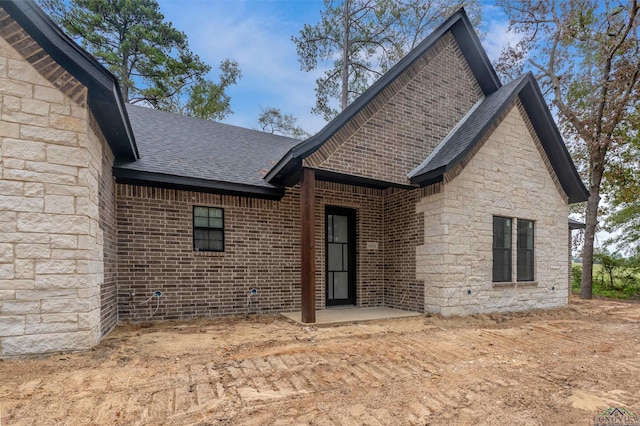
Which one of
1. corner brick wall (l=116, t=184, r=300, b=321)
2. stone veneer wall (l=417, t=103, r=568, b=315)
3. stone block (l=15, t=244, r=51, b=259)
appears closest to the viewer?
stone block (l=15, t=244, r=51, b=259)

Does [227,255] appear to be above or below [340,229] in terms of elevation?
below

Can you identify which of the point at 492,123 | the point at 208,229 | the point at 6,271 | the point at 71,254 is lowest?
the point at 6,271

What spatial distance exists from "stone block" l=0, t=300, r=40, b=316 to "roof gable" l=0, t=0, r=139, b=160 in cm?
259

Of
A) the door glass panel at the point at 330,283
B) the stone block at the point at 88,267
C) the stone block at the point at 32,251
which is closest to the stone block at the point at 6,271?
the stone block at the point at 32,251

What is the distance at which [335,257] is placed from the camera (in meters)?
8.59

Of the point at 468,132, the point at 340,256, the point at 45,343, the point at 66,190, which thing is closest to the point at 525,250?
the point at 468,132

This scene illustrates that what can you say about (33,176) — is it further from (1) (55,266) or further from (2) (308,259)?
(2) (308,259)

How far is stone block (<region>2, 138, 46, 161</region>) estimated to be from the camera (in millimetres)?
4039

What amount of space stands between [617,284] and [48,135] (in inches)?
829

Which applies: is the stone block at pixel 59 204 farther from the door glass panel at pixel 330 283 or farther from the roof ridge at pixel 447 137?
the roof ridge at pixel 447 137

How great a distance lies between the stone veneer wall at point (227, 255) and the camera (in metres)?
6.48

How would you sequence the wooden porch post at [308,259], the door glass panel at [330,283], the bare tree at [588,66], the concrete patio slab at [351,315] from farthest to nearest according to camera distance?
the bare tree at [588,66]
the door glass panel at [330,283]
the concrete patio slab at [351,315]
the wooden porch post at [308,259]

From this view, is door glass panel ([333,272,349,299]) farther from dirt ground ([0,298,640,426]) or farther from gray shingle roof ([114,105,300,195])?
gray shingle roof ([114,105,300,195])

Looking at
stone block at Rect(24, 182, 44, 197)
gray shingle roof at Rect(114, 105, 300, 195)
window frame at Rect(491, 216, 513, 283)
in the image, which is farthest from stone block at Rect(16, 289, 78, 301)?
window frame at Rect(491, 216, 513, 283)
